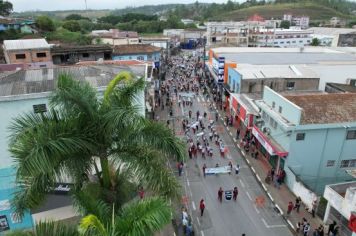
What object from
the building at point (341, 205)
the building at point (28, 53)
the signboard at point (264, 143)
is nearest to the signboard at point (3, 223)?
the building at point (341, 205)

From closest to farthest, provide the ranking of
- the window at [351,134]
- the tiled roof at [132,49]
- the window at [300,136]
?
the window at [300,136] < the window at [351,134] < the tiled roof at [132,49]

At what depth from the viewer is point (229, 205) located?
59.1 ft

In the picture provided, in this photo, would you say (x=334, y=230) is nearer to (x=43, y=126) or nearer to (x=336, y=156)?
(x=336, y=156)

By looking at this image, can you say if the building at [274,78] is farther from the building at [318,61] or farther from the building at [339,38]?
the building at [339,38]

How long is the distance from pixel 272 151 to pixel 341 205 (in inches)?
248

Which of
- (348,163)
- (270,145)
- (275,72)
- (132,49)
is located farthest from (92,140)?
(132,49)

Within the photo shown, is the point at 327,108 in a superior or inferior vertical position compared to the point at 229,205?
superior

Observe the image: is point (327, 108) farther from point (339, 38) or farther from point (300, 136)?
point (339, 38)

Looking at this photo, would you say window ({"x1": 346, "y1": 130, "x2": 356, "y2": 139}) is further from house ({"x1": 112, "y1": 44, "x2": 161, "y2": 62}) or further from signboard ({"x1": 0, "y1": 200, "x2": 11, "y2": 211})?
house ({"x1": 112, "y1": 44, "x2": 161, "y2": 62})

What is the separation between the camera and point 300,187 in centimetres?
1827

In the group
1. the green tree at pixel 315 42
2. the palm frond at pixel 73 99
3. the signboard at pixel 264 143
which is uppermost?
the palm frond at pixel 73 99

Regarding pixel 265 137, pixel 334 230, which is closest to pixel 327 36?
pixel 265 137

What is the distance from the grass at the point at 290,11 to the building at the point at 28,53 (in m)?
133

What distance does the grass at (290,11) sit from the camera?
156m
